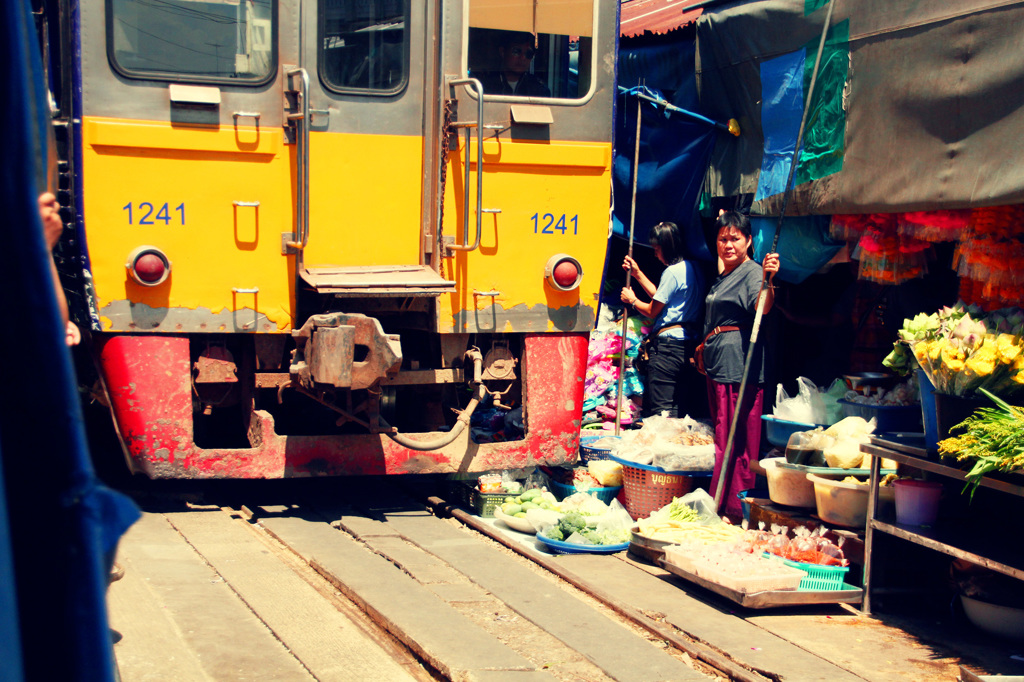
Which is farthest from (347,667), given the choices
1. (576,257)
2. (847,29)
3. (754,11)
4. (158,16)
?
(754,11)

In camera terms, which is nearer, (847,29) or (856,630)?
(856,630)

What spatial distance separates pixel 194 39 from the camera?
18.6ft

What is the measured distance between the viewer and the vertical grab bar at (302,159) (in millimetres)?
5590

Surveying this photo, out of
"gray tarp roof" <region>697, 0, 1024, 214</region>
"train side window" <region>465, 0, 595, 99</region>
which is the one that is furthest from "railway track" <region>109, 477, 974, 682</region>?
"train side window" <region>465, 0, 595, 99</region>

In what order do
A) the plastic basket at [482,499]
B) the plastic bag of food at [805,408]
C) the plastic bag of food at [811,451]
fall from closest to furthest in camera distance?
the plastic bag of food at [811,451], the plastic bag of food at [805,408], the plastic basket at [482,499]

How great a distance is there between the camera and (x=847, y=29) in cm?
563

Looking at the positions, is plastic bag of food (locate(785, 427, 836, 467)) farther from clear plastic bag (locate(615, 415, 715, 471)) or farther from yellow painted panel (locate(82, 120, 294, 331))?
yellow painted panel (locate(82, 120, 294, 331))

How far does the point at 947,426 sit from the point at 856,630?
0.99m

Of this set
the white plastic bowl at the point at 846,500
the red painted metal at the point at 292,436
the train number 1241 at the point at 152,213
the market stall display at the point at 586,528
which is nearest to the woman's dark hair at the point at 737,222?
the red painted metal at the point at 292,436

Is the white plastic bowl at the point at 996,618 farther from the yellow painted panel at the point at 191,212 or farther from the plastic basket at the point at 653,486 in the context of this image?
the yellow painted panel at the point at 191,212

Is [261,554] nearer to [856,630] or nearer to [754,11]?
[856,630]

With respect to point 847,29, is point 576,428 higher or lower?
lower

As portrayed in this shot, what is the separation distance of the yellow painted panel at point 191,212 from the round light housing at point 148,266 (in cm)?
4

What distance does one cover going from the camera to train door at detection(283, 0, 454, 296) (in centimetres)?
584
